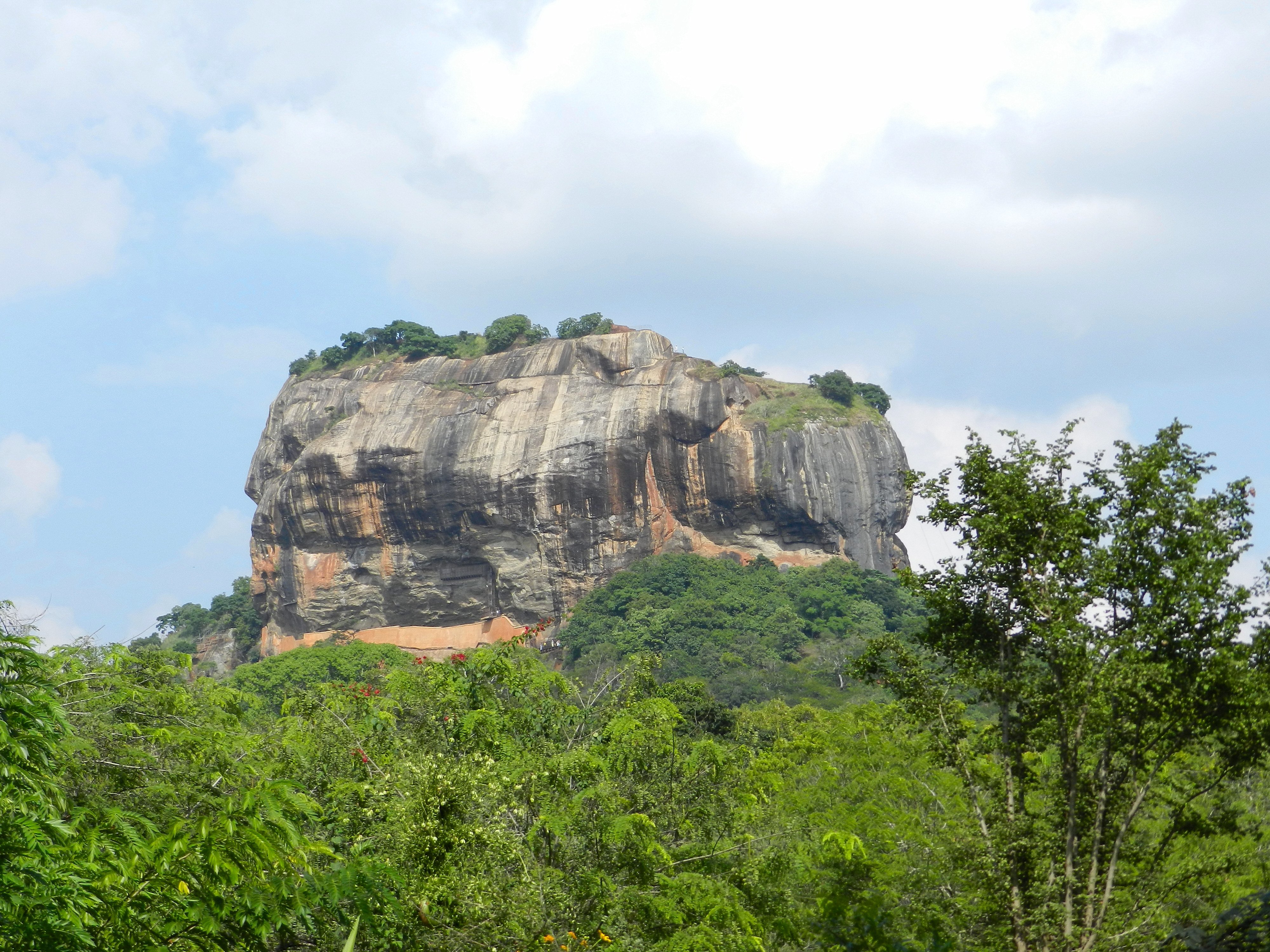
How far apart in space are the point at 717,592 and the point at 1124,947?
6415cm

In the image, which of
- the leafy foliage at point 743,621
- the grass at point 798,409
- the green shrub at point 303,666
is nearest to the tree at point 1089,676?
the leafy foliage at point 743,621

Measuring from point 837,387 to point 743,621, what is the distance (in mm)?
20378

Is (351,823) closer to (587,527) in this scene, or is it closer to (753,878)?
(753,878)

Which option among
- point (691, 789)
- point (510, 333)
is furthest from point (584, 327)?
point (691, 789)

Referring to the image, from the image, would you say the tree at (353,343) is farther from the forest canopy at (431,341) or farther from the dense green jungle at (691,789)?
the dense green jungle at (691,789)

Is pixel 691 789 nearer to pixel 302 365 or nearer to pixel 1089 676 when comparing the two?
pixel 1089 676

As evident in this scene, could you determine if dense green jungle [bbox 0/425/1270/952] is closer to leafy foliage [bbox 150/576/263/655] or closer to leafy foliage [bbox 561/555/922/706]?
leafy foliage [bbox 561/555/922/706]

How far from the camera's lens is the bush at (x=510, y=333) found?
83438 mm

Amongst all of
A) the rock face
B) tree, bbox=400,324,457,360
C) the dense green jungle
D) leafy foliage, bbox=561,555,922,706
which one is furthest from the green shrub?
the dense green jungle

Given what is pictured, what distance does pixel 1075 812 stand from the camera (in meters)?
9.25

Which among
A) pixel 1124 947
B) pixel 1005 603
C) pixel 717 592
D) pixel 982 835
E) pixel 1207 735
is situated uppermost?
pixel 717 592

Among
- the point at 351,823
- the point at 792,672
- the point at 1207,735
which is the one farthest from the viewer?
the point at 792,672

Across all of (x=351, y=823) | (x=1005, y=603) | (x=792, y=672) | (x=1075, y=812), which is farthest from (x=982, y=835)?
(x=792, y=672)

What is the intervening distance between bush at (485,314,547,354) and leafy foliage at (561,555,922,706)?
20344 millimetres
